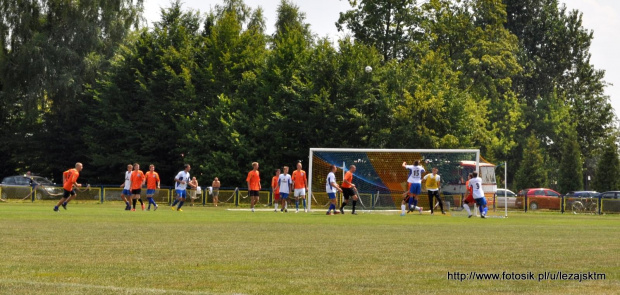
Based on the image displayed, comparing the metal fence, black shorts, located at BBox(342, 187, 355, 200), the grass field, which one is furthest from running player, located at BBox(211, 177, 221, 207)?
the grass field

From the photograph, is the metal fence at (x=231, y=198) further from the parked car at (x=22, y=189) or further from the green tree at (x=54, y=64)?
the green tree at (x=54, y=64)

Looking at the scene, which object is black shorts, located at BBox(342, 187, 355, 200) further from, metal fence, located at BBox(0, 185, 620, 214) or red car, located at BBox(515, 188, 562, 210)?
red car, located at BBox(515, 188, 562, 210)

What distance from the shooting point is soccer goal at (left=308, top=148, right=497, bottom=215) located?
4034cm

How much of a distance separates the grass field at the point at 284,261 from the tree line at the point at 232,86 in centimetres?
3648

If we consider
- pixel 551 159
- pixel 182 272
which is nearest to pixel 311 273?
pixel 182 272

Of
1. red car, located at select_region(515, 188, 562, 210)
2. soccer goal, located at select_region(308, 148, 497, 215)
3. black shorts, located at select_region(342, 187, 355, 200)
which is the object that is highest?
soccer goal, located at select_region(308, 148, 497, 215)

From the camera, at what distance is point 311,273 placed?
1054 cm

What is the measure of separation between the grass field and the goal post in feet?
69.6

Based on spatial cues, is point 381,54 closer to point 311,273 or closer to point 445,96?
point 445,96

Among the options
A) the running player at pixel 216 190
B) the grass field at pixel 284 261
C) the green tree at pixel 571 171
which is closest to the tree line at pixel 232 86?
the green tree at pixel 571 171

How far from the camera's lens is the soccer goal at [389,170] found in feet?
132

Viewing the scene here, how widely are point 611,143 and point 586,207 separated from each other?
18.0 metres

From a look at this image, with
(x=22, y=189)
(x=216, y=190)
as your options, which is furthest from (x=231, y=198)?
(x=22, y=189)

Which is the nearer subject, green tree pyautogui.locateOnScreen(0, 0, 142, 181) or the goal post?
the goal post
